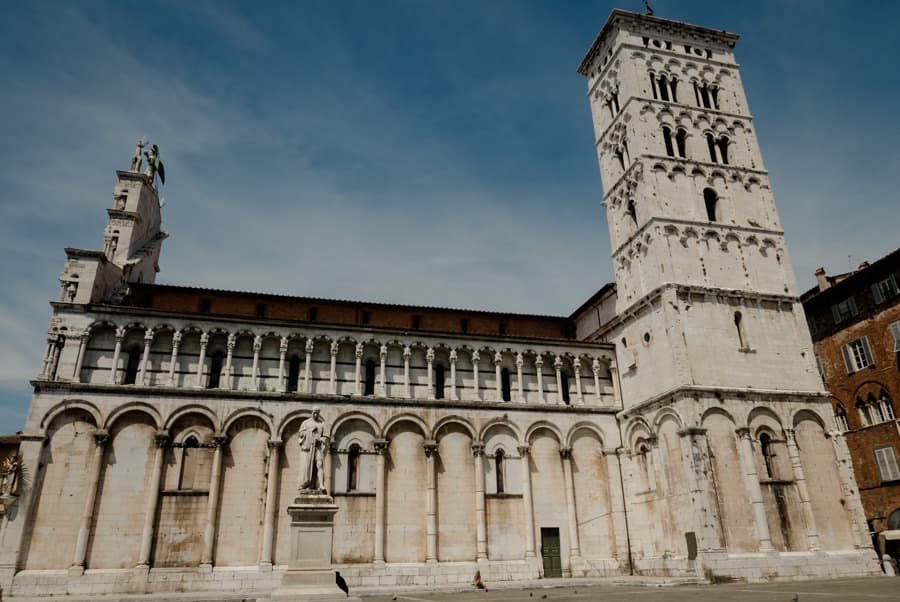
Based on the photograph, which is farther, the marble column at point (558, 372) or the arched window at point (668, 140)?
the arched window at point (668, 140)

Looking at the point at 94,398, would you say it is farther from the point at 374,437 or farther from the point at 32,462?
the point at 374,437

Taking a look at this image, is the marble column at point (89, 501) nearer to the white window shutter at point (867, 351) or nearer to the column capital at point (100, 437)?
the column capital at point (100, 437)

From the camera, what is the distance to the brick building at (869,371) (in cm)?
2972

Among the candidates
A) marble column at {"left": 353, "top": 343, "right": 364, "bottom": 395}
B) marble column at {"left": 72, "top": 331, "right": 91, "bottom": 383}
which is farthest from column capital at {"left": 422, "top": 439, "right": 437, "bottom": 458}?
marble column at {"left": 72, "top": 331, "right": 91, "bottom": 383}

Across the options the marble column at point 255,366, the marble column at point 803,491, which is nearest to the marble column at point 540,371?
the marble column at point 803,491

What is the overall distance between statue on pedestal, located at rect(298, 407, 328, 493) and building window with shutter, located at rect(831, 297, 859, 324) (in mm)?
29609

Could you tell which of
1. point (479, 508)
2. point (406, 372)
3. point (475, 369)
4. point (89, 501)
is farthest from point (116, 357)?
point (479, 508)

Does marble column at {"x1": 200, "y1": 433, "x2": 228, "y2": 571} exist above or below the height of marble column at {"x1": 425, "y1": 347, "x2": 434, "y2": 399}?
below

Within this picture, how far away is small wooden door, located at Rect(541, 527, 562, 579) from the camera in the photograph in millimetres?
26406

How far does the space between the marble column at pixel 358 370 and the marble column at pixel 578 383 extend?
10.7 m

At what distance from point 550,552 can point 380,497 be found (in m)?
7.99

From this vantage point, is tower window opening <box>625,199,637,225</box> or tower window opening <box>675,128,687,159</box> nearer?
tower window opening <box>625,199,637,225</box>

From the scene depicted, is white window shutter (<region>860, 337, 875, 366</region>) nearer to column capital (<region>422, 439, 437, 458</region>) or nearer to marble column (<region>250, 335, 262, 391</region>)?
column capital (<region>422, 439, 437, 458</region>)

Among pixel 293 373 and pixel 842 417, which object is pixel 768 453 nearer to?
pixel 842 417
